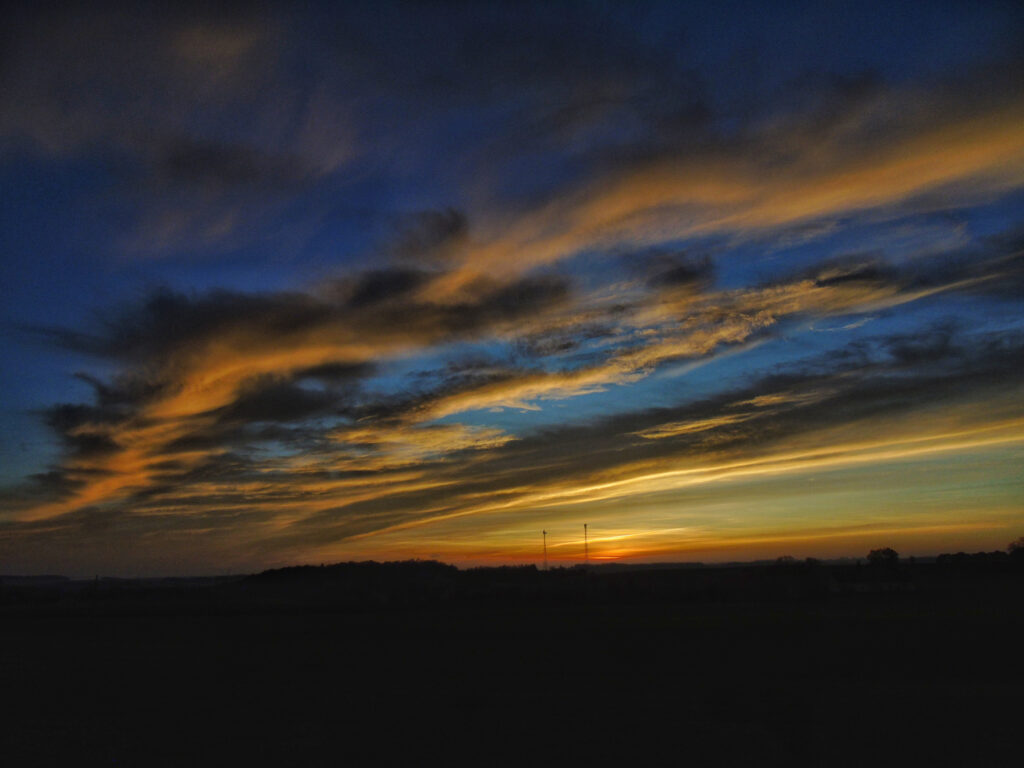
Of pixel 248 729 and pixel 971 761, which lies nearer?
pixel 971 761

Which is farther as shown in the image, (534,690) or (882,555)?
(882,555)

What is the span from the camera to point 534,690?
1422 cm

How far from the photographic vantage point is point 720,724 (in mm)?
11055

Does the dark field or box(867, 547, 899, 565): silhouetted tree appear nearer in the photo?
the dark field

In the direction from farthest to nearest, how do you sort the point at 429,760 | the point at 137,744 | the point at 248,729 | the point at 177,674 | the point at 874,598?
the point at 874,598 → the point at 177,674 → the point at 248,729 → the point at 137,744 → the point at 429,760

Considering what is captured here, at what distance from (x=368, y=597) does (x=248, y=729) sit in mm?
37452

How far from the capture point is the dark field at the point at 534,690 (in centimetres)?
1010

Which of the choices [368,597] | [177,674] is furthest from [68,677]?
[368,597]

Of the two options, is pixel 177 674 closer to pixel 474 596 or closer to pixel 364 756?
pixel 364 756

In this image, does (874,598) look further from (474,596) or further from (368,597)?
(368,597)

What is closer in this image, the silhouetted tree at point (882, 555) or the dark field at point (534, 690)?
the dark field at point (534, 690)

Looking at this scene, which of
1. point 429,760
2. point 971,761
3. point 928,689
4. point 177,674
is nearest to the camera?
point 971,761

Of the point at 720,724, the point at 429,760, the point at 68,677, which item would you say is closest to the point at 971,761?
the point at 720,724

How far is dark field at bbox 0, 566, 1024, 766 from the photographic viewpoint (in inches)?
398
